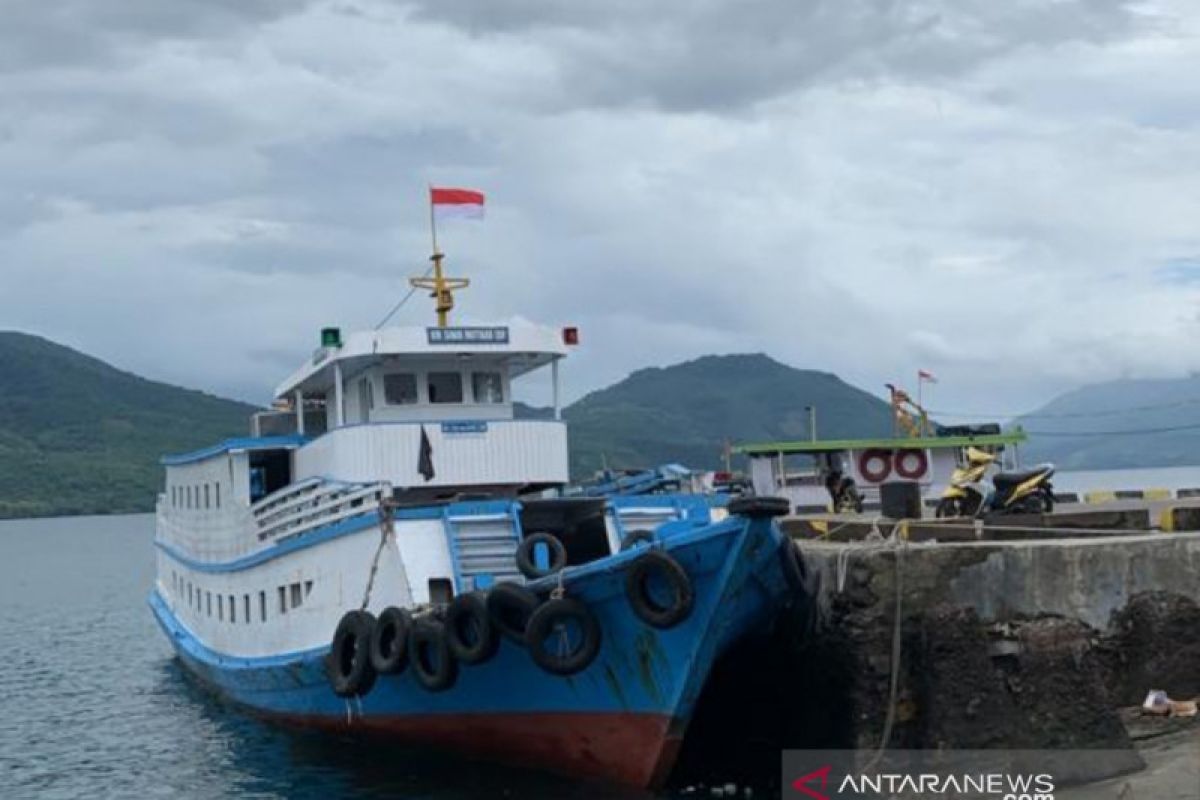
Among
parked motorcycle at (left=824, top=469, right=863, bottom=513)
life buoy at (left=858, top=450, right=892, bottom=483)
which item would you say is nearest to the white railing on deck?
parked motorcycle at (left=824, top=469, right=863, bottom=513)

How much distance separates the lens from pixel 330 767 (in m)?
17.9

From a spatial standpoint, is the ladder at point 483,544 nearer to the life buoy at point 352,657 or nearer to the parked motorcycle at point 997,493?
the life buoy at point 352,657

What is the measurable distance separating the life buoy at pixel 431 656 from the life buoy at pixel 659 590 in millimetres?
2391

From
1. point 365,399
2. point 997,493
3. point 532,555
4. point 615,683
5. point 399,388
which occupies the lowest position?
point 615,683

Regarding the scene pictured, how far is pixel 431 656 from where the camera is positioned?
15.3m

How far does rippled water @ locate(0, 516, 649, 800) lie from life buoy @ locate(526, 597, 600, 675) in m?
1.65

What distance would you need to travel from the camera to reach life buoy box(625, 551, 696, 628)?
43.8 ft

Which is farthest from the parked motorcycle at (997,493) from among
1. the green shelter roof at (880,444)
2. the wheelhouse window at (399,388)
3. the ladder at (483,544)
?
the green shelter roof at (880,444)

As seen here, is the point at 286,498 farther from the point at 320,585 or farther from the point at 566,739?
the point at 566,739

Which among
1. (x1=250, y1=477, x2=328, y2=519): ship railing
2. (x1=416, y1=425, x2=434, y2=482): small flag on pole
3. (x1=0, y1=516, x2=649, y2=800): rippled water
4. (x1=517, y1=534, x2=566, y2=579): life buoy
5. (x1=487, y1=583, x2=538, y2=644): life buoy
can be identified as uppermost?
(x1=416, y1=425, x2=434, y2=482): small flag on pole

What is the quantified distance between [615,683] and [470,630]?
1.67 metres

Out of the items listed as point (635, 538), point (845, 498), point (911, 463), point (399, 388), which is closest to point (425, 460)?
point (399, 388)

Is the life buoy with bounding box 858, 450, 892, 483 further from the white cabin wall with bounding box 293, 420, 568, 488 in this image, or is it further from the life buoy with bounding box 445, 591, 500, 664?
the life buoy with bounding box 445, 591, 500, 664

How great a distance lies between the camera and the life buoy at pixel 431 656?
48.9 feet
